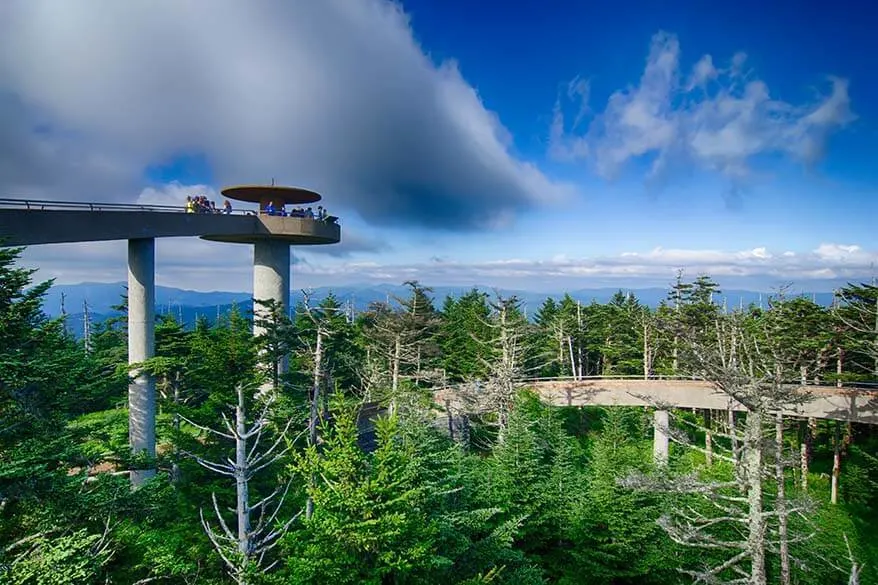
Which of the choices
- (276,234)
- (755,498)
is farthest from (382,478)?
(276,234)

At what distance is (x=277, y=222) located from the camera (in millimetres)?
24312

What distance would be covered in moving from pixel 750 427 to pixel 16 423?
629 inches

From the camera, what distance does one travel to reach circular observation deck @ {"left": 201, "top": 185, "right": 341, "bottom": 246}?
79.2 feet

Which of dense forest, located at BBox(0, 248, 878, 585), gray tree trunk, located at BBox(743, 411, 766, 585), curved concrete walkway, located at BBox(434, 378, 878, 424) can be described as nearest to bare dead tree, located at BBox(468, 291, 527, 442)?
dense forest, located at BBox(0, 248, 878, 585)

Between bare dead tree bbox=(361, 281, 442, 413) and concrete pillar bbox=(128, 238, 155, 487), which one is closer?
concrete pillar bbox=(128, 238, 155, 487)

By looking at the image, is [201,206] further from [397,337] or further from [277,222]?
[397,337]

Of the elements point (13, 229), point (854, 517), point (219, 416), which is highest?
point (13, 229)

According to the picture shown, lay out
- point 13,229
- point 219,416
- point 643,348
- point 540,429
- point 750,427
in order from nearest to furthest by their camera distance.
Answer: point 750,427
point 13,229
point 219,416
point 540,429
point 643,348

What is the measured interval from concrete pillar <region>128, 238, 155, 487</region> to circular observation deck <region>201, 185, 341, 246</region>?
195 inches

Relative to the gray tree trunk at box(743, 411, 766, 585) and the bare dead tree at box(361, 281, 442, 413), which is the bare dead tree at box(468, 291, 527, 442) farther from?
the gray tree trunk at box(743, 411, 766, 585)

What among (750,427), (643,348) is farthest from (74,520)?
(643,348)

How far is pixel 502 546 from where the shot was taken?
1468 cm

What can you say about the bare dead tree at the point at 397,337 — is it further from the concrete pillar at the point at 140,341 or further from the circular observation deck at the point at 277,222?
the concrete pillar at the point at 140,341

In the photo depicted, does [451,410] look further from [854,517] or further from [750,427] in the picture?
[854,517]
